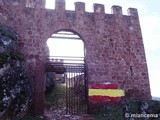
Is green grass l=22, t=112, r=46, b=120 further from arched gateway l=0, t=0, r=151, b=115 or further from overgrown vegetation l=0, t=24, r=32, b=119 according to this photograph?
arched gateway l=0, t=0, r=151, b=115

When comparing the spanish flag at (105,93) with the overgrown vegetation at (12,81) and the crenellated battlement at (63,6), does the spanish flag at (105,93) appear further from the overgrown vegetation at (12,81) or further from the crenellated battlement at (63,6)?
the crenellated battlement at (63,6)

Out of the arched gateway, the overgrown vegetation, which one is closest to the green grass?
the overgrown vegetation

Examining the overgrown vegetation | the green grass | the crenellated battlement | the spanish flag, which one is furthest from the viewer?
the crenellated battlement

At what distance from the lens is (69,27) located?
1272 centimetres

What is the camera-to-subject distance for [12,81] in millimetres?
9320

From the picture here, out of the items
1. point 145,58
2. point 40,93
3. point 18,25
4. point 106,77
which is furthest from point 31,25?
point 145,58

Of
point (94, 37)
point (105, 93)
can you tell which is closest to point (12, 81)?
point (105, 93)

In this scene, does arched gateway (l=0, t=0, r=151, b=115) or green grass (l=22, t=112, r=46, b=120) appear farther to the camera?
arched gateway (l=0, t=0, r=151, b=115)

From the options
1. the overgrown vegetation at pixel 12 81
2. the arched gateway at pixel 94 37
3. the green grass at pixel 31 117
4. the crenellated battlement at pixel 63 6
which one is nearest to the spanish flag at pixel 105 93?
the arched gateway at pixel 94 37

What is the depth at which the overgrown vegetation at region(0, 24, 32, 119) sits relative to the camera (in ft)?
29.1

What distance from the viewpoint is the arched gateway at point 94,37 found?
12.2 meters

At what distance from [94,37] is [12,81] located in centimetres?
549

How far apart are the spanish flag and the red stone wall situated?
1.03 ft

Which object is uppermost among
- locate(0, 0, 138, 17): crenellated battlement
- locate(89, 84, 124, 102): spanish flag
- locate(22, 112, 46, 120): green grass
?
locate(0, 0, 138, 17): crenellated battlement
